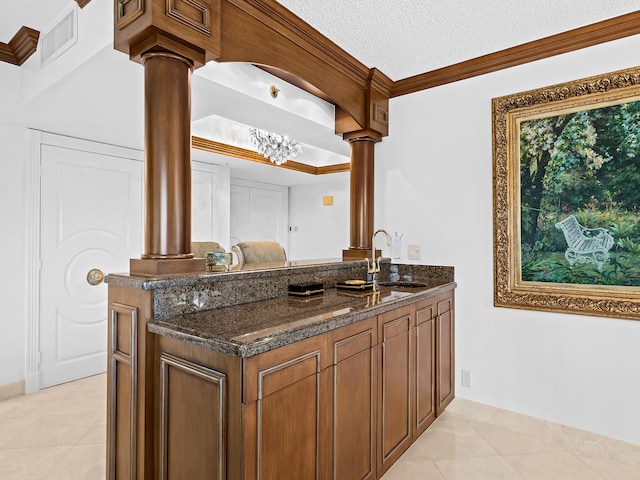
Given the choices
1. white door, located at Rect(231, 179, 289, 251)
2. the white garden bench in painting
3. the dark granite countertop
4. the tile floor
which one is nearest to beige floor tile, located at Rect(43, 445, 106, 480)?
the tile floor

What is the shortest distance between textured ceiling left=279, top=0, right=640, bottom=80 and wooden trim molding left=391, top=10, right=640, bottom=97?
46 millimetres

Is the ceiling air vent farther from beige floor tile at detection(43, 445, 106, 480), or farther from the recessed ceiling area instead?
beige floor tile at detection(43, 445, 106, 480)

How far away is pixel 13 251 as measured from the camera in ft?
10.2

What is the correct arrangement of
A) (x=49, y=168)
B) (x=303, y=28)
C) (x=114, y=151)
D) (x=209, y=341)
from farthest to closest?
1. (x=114, y=151)
2. (x=49, y=168)
3. (x=303, y=28)
4. (x=209, y=341)

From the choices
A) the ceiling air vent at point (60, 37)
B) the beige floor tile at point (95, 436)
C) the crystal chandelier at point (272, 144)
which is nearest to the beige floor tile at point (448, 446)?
the beige floor tile at point (95, 436)

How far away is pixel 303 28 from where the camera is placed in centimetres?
232

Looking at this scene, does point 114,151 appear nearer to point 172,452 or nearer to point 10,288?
point 10,288

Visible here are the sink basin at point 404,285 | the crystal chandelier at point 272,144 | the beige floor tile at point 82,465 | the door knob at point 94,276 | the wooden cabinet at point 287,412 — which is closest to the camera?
the wooden cabinet at point 287,412

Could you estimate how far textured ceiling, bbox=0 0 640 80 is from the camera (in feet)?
7.03

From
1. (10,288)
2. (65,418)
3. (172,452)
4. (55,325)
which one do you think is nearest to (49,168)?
(10,288)

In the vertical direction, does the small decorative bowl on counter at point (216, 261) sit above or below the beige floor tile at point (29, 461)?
above

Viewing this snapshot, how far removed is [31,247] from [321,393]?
121 inches

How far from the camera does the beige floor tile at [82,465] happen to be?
2027 millimetres

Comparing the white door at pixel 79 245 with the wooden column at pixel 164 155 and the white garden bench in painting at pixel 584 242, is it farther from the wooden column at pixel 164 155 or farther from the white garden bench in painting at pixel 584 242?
the white garden bench in painting at pixel 584 242
